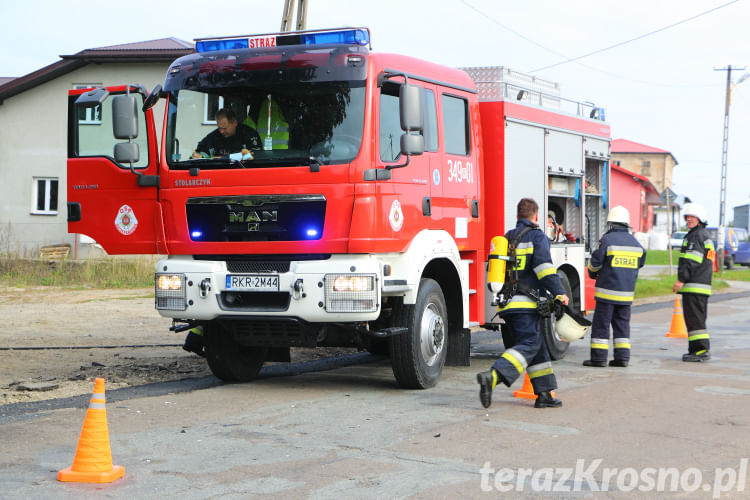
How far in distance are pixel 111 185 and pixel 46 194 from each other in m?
26.2

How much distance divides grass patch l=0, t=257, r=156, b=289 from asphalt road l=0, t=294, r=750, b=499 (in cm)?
1291

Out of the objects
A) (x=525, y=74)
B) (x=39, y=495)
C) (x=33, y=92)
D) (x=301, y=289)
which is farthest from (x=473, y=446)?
(x=33, y=92)

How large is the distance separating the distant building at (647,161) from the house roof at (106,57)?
85.5 meters

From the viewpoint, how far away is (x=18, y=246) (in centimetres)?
2727

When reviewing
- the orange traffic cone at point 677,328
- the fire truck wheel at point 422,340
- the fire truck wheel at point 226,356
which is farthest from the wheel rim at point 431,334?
the orange traffic cone at point 677,328

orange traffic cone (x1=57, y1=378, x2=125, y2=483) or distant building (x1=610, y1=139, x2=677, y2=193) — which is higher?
distant building (x1=610, y1=139, x2=677, y2=193)

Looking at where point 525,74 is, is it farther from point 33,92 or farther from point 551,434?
point 33,92

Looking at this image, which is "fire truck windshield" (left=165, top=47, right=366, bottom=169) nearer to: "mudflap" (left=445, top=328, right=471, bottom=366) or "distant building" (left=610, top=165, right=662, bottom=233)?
"mudflap" (left=445, top=328, right=471, bottom=366)

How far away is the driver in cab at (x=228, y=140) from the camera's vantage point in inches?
332

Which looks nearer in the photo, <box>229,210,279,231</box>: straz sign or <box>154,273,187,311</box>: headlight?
<box>229,210,279,231</box>: straz sign

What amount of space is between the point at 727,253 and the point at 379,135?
41.6 metres

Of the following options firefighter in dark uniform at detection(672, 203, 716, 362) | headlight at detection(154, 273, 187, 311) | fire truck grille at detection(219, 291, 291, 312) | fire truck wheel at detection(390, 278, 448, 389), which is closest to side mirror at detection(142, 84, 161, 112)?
headlight at detection(154, 273, 187, 311)

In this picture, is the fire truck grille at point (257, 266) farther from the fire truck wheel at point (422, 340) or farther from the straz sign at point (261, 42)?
the straz sign at point (261, 42)

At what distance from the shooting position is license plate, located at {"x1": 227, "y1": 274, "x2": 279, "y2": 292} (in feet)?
26.8
